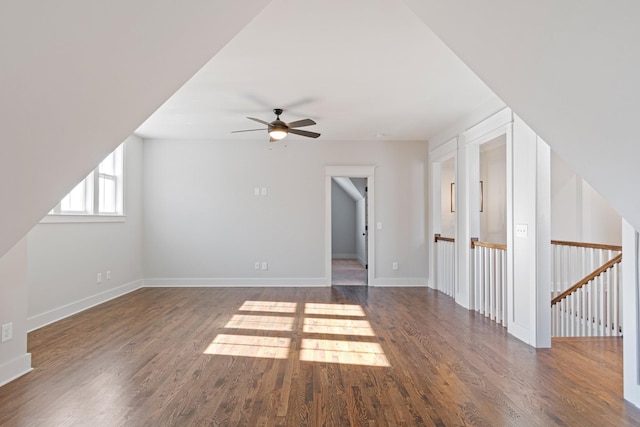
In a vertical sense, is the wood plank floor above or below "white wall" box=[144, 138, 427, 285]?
below

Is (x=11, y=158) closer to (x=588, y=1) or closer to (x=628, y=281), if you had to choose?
(x=588, y=1)

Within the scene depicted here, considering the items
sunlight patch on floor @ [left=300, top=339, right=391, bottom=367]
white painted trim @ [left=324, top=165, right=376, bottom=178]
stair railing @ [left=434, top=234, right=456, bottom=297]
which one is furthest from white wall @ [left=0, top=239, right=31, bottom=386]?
stair railing @ [left=434, top=234, right=456, bottom=297]

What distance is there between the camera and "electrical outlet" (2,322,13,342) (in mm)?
2699

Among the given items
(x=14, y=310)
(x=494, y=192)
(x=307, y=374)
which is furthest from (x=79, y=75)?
(x=494, y=192)

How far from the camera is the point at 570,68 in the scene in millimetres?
1533

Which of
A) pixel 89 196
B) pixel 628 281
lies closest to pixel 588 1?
pixel 628 281

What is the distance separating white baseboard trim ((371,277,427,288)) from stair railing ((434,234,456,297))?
1.18 ft

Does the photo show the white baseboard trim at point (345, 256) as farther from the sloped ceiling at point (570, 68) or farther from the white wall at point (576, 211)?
the sloped ceiling at point (570, 68)

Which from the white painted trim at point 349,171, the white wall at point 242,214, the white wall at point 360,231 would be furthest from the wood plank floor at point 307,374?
the white wall at point 360,231

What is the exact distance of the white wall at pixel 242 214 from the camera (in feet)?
22.2

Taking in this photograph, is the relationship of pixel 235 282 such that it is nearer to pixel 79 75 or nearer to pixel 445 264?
pixel 445 264

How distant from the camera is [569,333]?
4523mm

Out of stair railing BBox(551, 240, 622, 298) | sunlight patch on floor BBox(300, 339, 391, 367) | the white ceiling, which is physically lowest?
sunlight patch on floor BBox(300, 339, 391, 367)

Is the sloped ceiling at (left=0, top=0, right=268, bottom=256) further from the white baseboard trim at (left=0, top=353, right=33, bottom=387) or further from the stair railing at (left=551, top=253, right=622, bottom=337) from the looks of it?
the stair railing at (left=551, top=253, right=622, bottom=337)
